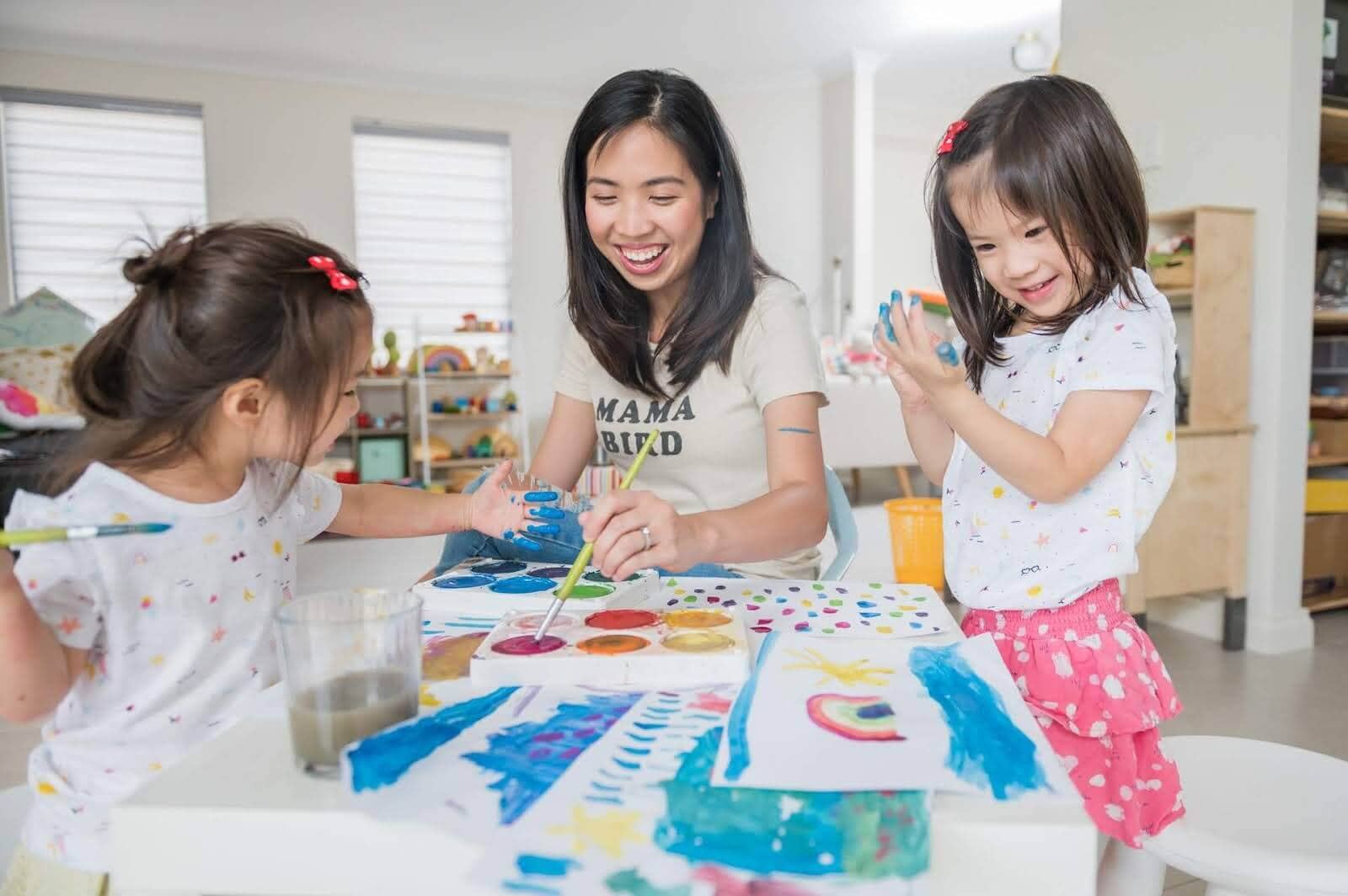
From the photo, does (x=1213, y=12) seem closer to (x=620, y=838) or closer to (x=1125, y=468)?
(x=1125, y=468)

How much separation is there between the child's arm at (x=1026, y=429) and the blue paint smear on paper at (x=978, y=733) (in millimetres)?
256

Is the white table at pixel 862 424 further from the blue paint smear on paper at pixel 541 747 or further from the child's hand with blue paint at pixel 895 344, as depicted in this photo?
the blue paint smear on paper at pixel 541 747

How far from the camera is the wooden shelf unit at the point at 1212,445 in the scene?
251cm

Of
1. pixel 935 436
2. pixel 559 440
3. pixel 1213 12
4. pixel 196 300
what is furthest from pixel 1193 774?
pixel 1213 12

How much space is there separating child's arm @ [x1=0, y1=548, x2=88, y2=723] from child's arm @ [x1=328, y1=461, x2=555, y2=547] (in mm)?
351

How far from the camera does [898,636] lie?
0.79m

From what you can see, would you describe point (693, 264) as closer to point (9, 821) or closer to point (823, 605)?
point (823, 605)

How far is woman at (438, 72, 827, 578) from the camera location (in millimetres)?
1217

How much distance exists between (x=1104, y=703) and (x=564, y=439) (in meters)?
0.85

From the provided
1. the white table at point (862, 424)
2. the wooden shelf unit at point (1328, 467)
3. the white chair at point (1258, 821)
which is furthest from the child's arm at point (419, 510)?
the white table at point (862, 424)

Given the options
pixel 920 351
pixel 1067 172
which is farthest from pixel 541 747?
pixel 1067 172

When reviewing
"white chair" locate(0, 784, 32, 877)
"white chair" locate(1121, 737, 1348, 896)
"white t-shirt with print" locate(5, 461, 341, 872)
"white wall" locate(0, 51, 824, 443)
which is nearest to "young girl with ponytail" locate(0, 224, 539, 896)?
"white t-shirt with print" locate(5, 461, 341, 872)

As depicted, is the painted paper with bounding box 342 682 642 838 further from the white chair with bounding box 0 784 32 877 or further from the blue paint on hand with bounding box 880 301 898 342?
the white chair with bounding box 0 784 32 877

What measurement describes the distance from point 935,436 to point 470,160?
18.1 feet
